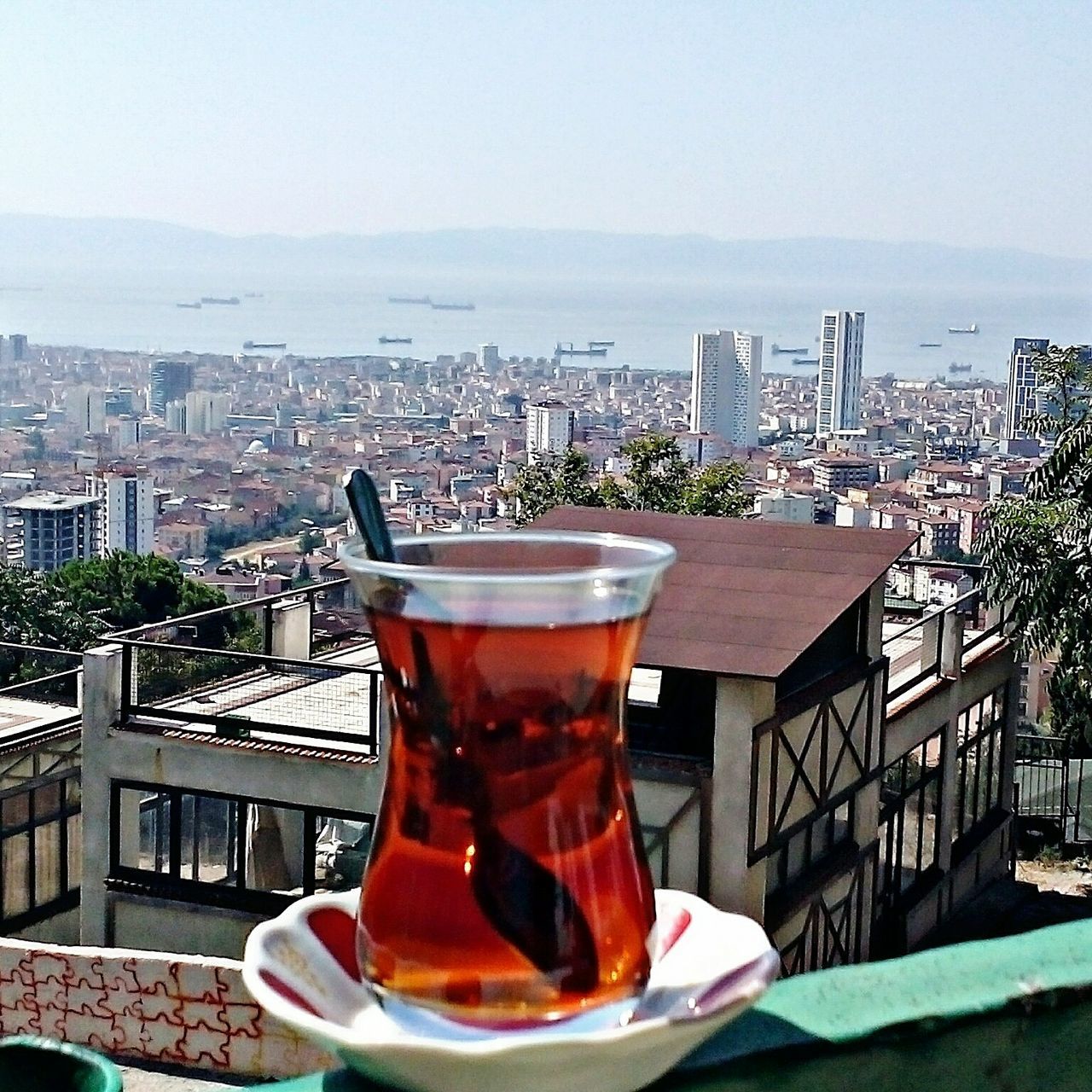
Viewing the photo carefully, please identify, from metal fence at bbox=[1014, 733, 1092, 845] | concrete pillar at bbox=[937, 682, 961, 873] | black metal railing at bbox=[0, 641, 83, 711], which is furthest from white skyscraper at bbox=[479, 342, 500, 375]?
concrete pillar at bbox=[937, 682, 961, 873]

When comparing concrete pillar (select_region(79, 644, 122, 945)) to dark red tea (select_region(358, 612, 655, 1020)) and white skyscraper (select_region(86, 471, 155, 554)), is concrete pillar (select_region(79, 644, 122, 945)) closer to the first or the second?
dark red tea (select_region(358, 612, 655, 1020))

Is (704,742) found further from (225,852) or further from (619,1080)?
(619,1080)

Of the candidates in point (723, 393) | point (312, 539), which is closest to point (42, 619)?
point (312, 539)

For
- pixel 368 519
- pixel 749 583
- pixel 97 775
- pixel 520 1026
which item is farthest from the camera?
pixel 97 775

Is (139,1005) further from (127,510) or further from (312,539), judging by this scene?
(127,510)

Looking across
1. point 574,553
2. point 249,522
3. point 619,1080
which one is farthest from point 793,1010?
point 249,522

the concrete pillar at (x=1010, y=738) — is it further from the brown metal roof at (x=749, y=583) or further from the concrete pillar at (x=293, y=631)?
the concrete pillar at (x=293, y=631)
